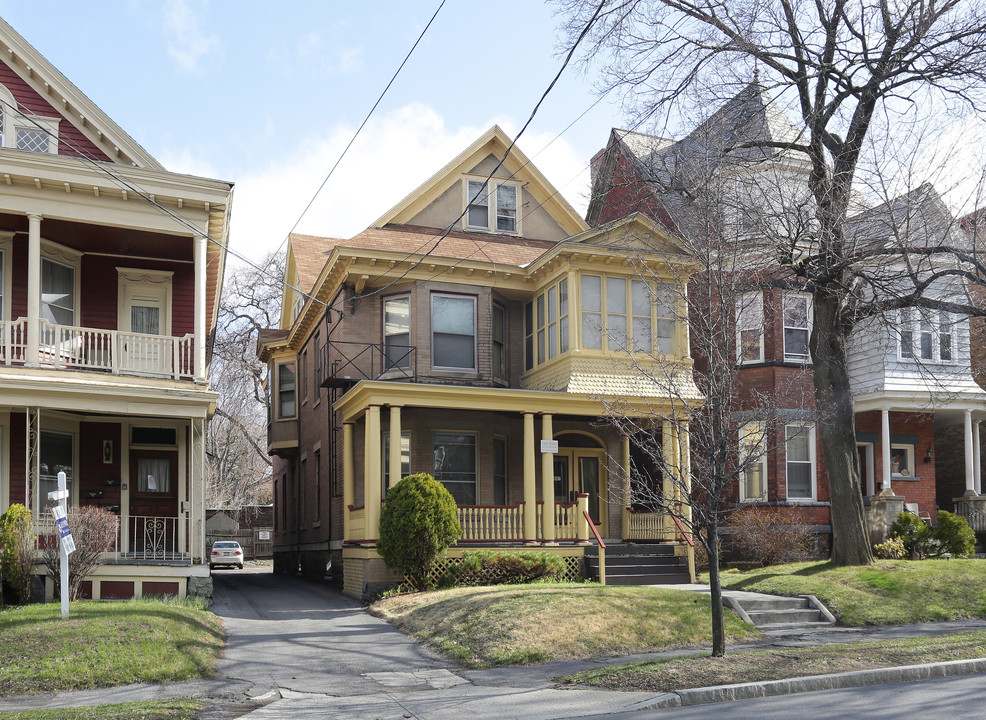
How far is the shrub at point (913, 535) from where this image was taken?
21.1 m

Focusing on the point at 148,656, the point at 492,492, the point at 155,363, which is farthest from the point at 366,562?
the point at 148,656

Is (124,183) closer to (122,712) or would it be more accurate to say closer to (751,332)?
(122,712)

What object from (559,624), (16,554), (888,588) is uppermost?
(16,554)

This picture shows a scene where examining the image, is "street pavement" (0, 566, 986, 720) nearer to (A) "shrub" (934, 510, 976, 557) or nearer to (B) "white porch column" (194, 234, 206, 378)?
(B) "white porch column" (194, 234, 206, 378)

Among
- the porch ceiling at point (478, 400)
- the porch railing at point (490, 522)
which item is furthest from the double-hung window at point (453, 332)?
the porch railing at point (490, 522)

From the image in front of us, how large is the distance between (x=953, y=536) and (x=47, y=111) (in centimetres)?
2185

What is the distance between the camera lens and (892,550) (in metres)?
20.5

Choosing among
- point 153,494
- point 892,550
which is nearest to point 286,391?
point 153,494

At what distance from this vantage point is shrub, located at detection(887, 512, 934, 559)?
2111 centimetres

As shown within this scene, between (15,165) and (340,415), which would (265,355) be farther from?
(15,165)

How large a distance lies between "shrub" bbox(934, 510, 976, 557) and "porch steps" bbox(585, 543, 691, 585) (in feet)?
20.8

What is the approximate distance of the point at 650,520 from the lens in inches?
872

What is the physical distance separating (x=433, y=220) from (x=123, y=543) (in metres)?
11.0

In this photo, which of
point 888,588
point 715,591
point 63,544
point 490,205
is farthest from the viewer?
point 490,205
